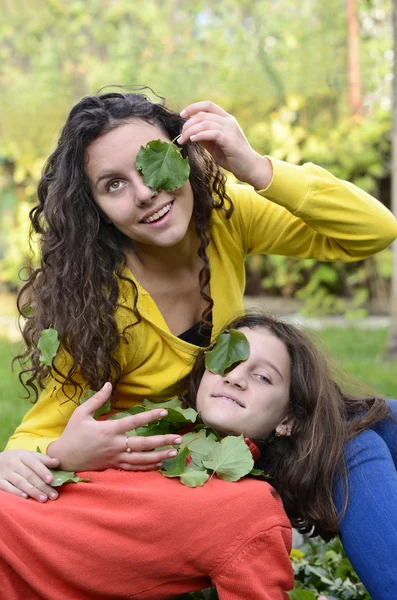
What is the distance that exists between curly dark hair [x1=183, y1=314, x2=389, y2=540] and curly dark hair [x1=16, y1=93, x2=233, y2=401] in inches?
11.1

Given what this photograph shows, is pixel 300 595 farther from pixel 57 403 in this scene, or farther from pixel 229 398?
pixel 57 403

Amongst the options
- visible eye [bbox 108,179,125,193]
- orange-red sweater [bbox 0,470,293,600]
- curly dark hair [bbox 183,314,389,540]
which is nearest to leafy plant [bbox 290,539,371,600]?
curly dark hair [bbox 183,314,389,540]

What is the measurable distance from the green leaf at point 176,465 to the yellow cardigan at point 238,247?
1.15ft

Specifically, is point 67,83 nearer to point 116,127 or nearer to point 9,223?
point 9,223

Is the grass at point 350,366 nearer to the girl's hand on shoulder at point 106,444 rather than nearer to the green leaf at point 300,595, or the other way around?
the green leaf at point 300,595

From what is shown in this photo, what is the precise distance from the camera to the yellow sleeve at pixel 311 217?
234 cm

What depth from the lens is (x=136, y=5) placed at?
27.8 ft

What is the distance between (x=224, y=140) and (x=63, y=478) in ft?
3.14

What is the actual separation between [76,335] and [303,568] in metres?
0.99

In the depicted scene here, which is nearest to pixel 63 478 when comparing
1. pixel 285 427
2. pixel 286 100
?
pixel 285 427

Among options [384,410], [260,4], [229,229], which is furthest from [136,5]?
[384,410]

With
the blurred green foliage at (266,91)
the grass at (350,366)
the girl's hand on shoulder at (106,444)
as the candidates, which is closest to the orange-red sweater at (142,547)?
the girl's hand on shoulder at (106,444)

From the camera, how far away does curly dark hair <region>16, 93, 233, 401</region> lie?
91.3 inches

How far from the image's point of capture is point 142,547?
189 cm
